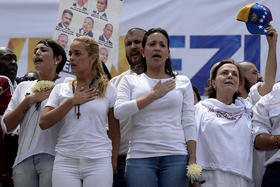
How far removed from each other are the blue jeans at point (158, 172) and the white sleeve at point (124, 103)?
0.32 metres

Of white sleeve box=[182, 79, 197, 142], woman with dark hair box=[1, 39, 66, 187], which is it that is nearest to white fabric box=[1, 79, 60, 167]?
woman with dark hair box=[1, 39, 66, 187]

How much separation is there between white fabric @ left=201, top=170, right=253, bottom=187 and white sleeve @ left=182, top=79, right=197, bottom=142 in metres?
0.34

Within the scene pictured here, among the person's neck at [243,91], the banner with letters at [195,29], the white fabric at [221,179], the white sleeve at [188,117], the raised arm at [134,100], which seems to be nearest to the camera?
the raised arm at [134,100]

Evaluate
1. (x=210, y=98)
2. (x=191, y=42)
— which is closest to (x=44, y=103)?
(x=210, y=98)

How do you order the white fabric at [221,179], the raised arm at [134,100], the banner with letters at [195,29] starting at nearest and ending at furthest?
the raised arm at [134,100]
the white fabric at [221,179]
the banner with letters at [195,29]

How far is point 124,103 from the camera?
10.4ft

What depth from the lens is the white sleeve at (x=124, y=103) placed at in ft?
10.3

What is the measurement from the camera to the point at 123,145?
3.73 m

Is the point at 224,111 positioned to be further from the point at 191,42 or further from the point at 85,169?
the point at 191,42

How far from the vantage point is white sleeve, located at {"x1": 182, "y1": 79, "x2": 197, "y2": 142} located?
10.8 ft

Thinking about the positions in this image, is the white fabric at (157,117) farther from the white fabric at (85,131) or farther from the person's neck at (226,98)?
the person's neck at (226,98)

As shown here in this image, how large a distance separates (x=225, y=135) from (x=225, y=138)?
0.08ft

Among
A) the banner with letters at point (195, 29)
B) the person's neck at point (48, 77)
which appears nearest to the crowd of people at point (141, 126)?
the person's neck at point (48, 77)

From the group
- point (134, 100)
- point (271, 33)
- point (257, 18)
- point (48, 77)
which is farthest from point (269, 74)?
point (48, 77)
